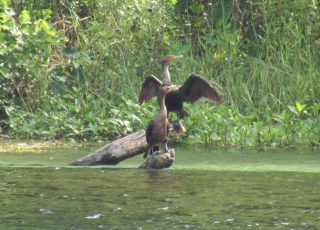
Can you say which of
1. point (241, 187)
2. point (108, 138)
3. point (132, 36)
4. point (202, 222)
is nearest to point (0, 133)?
point (108, 138)

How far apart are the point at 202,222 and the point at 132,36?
7944mm

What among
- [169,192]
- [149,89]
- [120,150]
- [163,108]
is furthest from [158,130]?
[149,89]

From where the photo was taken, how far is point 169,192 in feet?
30.1

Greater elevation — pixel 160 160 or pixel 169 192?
pixel 160 160

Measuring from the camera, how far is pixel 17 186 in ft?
31.1

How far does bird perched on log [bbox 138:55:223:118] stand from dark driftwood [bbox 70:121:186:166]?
28.3 inches

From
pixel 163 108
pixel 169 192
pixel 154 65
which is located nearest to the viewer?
pixel 169 192

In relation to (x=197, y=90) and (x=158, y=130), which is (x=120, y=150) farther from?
(x=197, y=90)

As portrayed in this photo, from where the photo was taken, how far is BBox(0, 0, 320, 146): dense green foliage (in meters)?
13.1

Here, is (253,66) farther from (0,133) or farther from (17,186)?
(17,186)

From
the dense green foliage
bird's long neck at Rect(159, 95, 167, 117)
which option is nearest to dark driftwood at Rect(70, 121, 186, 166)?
bird's long neck at Rect(159, 95, 167, 117)

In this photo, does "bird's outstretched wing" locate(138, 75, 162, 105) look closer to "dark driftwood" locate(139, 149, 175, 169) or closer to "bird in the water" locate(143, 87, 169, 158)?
"bird in the water" locate(143, 87, 169, 158)

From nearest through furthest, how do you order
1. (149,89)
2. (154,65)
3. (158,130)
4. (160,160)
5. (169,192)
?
(169,192), (160,160), (158,130), (149,89), (154,65)

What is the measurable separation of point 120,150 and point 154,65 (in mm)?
4713
